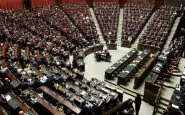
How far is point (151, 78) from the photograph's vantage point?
10.6 metres

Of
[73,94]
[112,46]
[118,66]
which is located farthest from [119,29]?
[73,94]

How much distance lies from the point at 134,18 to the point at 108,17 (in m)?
2.10

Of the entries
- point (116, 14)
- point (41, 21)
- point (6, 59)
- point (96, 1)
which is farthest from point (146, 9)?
point (6, 59)

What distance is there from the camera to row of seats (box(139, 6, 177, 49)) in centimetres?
1650

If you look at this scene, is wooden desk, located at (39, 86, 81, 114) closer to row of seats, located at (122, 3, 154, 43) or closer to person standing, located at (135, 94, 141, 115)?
person standing, located at (135, 94, 141, 115)

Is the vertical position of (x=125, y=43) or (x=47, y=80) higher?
(x=47, y=80)

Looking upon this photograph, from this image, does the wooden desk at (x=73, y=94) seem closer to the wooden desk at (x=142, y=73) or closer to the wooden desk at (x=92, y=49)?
the wooden desk at (x=142, y=73)

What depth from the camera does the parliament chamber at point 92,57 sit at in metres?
8.72

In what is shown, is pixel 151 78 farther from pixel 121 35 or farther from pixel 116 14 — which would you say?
pixel 116 14

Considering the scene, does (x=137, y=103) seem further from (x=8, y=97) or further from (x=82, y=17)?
(x=82, y=17)

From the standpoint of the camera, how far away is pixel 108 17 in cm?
1995

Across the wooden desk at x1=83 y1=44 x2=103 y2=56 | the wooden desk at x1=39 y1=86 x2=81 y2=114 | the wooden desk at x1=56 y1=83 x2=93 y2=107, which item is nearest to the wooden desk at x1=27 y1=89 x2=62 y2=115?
the wooden desk at x1=39 y1=86 x2=81 y2=114

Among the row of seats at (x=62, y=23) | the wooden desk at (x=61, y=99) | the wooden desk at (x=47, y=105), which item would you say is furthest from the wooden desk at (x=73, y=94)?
the row of seats at (x=62, y=23)

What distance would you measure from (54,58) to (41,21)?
6134 millimetres
